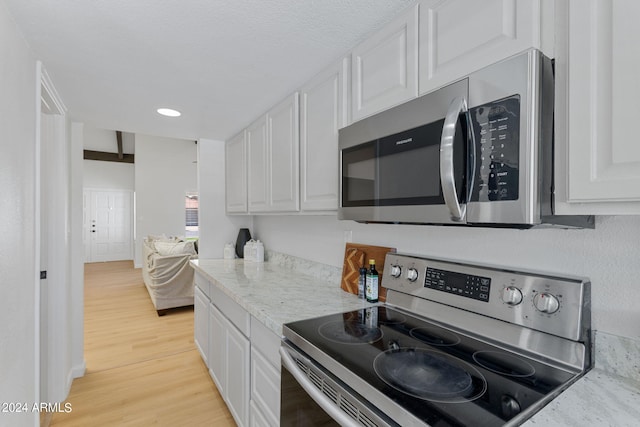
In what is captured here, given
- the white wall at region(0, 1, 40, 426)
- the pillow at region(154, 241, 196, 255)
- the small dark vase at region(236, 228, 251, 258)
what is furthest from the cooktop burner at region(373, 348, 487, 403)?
the pillow at region(154, 241, 196, 255)

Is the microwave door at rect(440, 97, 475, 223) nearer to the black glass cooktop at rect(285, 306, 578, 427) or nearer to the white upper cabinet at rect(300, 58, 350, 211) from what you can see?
the black glass cooktop at rect(285, 306, 578, 427)

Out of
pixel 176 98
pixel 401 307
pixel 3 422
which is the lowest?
pixel 3 422

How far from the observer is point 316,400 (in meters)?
0.93

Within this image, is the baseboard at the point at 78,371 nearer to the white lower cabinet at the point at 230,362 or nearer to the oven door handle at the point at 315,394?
the white lower cabinet at the point at 230,362

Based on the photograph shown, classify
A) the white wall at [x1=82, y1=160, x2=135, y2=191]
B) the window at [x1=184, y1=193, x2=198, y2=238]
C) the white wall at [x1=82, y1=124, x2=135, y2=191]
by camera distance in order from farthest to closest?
the window at [x1=184, y1=193, x2=198, y2=238] < the white wall at [x1=82, y1=160, x2=135, y2=191] < the white wall at [x1=82, y1=124, x2=135, y2=191]

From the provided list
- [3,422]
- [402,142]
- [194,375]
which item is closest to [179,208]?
[194,375]

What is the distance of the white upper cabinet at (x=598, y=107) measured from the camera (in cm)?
61

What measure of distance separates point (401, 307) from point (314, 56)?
1252mm

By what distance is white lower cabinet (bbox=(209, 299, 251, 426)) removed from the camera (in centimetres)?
164

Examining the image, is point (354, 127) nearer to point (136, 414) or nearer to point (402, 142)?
point (402, 142)

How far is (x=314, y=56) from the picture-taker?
4.90ft

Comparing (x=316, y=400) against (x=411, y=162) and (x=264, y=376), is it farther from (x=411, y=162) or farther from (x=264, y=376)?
(x=411, y=162)

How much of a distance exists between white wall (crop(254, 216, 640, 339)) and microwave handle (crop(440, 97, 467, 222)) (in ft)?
1.24

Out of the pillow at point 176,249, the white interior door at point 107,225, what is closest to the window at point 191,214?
the white interior door at point 107,225
